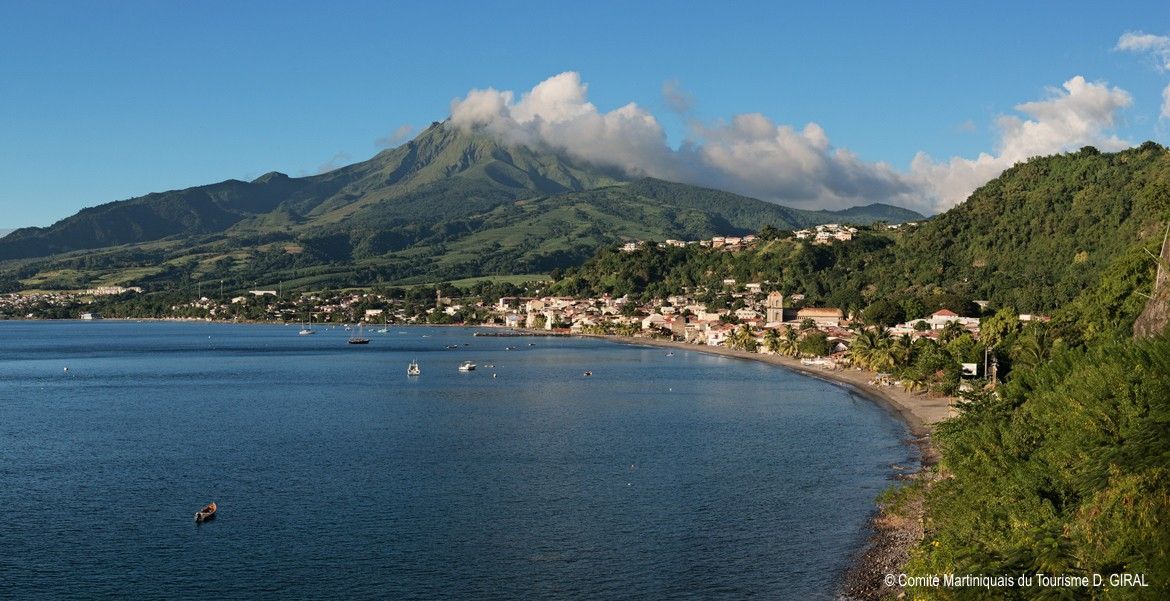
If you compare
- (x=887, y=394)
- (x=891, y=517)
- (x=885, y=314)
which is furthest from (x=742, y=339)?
(x=891, y=517)

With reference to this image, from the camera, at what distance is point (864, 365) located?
85.1 meters

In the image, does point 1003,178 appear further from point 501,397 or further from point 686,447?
point 686,447

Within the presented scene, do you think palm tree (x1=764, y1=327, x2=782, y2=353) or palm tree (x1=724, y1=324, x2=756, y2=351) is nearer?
palm tree (x1=764, y1=327, x2=782, y2=353)

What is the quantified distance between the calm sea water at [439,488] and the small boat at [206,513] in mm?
272

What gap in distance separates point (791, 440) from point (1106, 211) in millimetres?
81445

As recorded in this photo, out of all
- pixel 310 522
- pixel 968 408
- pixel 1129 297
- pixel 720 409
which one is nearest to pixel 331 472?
pixel 310 522

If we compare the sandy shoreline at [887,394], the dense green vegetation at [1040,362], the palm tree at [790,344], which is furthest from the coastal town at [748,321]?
the sandy shoreline at [887,394]

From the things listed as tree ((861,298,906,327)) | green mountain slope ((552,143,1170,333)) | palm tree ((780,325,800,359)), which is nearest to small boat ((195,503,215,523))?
green mountain slope ((552,143,1170,333))

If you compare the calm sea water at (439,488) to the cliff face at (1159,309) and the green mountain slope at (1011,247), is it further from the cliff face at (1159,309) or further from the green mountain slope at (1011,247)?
the green mountain slope at (1011,247)

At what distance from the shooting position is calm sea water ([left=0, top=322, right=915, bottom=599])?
2662 cm

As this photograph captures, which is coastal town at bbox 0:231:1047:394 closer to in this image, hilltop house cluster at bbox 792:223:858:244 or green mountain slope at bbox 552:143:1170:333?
hilltop house cluster at bbox 792:223:858:244

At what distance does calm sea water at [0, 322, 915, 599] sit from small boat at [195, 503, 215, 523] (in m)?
0.27

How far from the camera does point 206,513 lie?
32250mm

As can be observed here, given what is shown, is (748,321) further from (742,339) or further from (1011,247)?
(1011,247)
